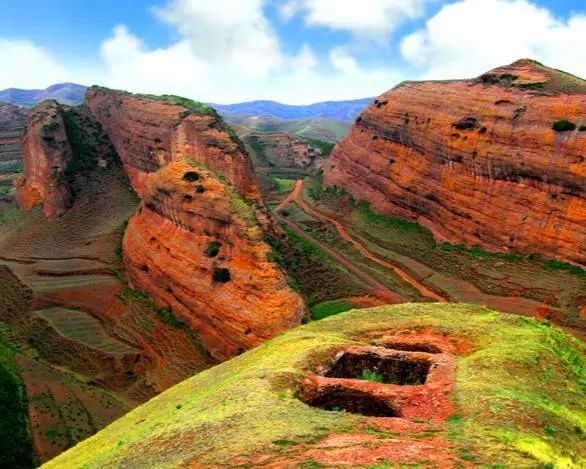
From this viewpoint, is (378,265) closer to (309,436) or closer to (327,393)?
(327,393)

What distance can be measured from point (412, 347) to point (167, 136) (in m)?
39.1

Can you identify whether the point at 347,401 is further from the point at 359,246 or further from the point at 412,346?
the point at 359,246

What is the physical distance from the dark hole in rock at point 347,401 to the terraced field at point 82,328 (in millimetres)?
22933

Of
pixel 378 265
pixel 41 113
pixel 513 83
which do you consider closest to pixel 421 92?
pixel 513 83

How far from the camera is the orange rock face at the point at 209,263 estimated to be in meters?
32.4

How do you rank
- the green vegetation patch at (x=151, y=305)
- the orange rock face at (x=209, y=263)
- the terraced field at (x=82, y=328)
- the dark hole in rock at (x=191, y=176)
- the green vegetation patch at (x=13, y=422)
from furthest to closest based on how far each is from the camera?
the dark hole in rock at (x=191, y=176), the terraced field at (x=82, y=328), the green vegetation patch at (x=151, y=305), the orange rock face at (x=209, y=263), the green vegetation patch at (x=13, y=422)

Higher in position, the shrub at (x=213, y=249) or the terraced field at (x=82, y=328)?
the shrub at (x=213, y=249)

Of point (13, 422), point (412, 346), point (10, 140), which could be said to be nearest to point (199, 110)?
point (13, 422)

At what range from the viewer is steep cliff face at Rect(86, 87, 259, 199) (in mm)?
49812

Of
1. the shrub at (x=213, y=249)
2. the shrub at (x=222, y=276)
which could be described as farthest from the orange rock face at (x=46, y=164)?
the shrub at (x=222, y=276)

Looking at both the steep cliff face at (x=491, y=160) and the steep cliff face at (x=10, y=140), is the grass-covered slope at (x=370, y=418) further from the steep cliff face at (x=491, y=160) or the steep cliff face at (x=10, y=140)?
the steep cliff face at (x=10, y=140)

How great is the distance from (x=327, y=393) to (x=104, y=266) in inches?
1345

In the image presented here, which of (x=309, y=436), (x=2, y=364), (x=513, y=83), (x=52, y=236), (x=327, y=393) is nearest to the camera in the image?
(x=309, y=436)

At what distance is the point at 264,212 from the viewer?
43.8 metres
